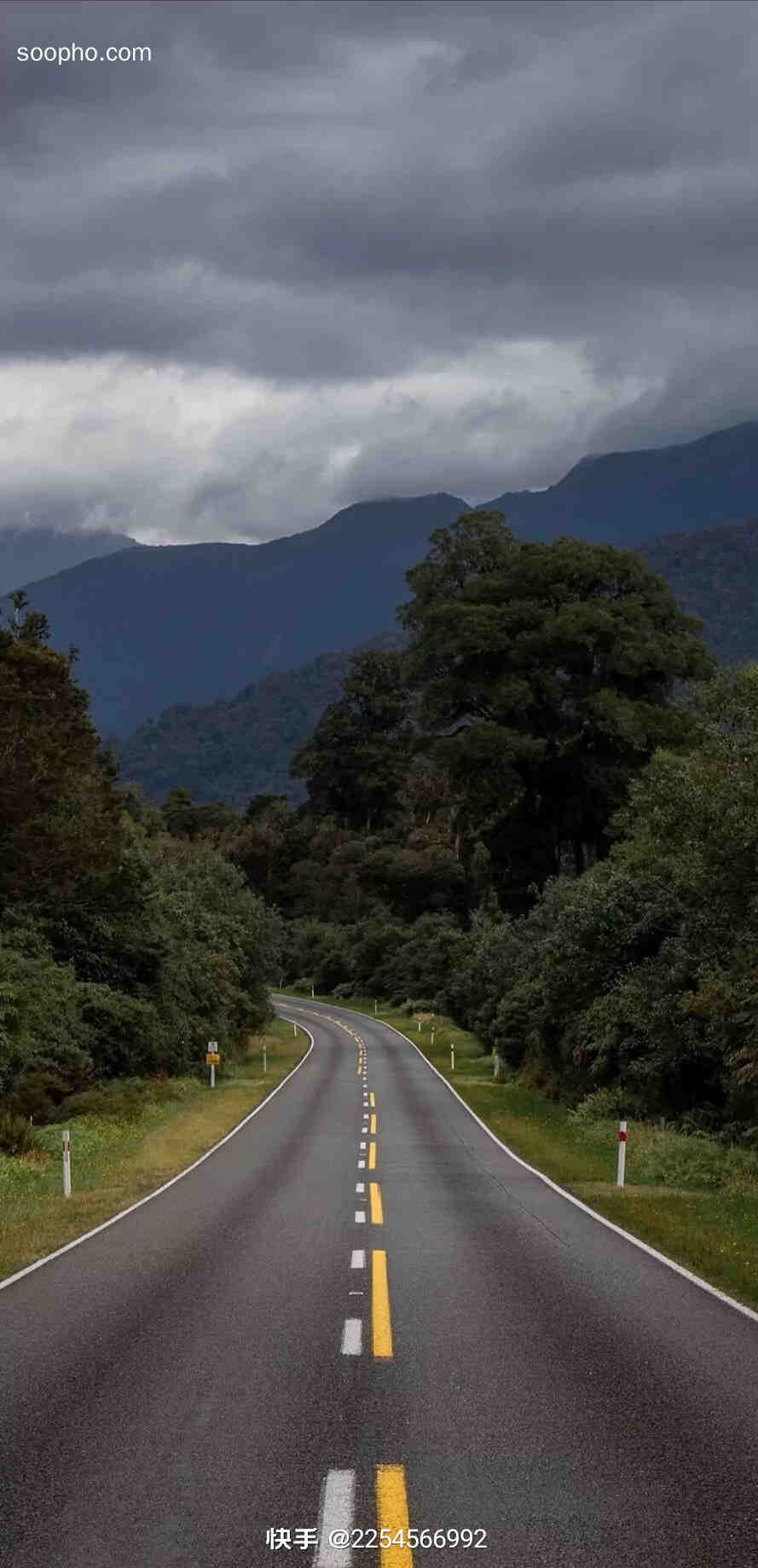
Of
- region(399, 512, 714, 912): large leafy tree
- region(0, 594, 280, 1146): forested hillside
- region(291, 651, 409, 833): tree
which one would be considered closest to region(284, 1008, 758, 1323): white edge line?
region(0, 594, 280, 1146): forested hillside

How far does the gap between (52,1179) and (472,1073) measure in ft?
98.6

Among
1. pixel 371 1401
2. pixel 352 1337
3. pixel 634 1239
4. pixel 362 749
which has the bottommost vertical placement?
pixel 634 1239

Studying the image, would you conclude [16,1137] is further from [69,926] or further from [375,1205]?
[69,926]

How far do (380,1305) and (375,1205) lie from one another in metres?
7.04

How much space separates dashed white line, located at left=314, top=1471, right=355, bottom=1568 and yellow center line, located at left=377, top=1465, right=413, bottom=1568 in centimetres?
13

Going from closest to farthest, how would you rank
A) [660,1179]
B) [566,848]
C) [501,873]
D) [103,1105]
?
[660,1179] < [103,1105] < [501,873] < [566,848]

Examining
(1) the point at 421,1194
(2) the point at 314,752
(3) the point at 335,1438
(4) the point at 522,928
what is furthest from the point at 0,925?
(2) the point at 314,752

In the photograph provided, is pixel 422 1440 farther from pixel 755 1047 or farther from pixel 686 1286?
pixel 755 1047

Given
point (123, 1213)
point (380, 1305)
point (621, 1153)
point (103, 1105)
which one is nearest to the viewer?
point (380, 1305)

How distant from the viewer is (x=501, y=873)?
64.6 meters

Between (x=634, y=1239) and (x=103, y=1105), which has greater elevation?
(x=634, y=1239)

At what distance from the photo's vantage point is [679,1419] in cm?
745

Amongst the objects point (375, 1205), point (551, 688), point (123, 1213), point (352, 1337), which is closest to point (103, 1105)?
point (123, 1213)

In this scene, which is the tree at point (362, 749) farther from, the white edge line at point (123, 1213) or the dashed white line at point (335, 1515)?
the dashed white line at point (335, 1515)
